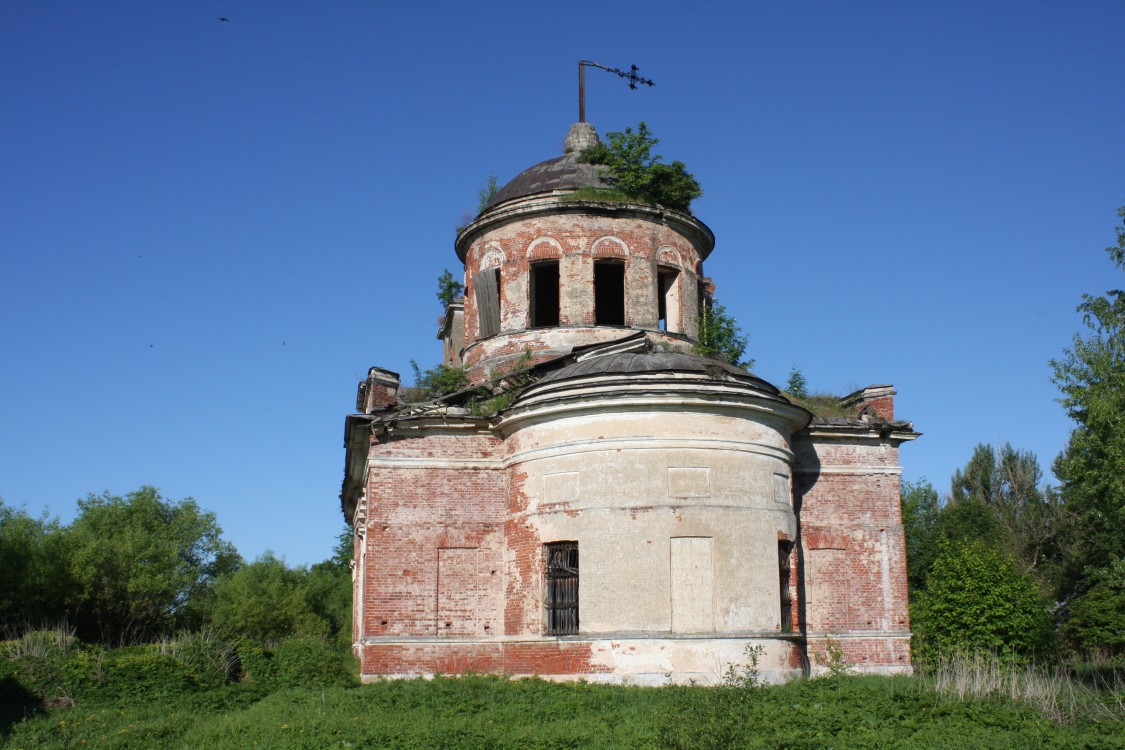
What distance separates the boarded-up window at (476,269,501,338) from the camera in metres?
19.4

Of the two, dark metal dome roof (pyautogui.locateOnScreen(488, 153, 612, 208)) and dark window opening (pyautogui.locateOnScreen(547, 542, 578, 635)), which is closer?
dark window opening (pyautogui.locateOnScreen(547, 542, 578, 635))

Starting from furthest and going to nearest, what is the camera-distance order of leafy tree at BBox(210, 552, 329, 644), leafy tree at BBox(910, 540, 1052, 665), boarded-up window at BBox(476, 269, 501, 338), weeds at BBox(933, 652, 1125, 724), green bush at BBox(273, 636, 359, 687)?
leafy tree at BBox(210, 552, 329, 644)
boarded-up window at BBox(476, 269, 501, 338)
leafy tree at BBox(910, 540, 1052, 665)
green bush at BBox(273, 636, 359, 687)
weeds at BBox(933, 652, 1125, 724)

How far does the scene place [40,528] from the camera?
102 ft

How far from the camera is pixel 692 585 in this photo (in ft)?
47.2

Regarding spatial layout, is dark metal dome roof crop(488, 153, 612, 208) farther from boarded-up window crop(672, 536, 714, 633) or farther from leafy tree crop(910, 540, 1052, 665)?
leafy tree crop(910, 540, 1052, 665)

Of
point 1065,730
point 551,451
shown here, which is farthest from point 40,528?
point 1065,730

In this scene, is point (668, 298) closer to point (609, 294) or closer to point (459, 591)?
point (609, 294)

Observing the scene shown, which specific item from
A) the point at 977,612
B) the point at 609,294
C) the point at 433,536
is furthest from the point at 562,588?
the point at 609,294

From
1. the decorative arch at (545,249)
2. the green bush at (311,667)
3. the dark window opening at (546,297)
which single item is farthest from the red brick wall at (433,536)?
the dark window opening at (546,297)

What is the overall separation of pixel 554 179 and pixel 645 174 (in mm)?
1834

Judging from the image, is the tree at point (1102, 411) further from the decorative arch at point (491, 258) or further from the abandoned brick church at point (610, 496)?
the decorative arch at point (491, 258)

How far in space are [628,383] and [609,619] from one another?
3.48 meters

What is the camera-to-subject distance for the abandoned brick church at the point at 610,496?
47.5 ft

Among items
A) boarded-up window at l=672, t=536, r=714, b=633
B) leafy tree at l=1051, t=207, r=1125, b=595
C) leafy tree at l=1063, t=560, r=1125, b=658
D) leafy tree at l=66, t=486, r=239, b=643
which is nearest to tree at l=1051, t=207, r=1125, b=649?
leafy tree at l=1051, t=207, r=1125, b=595
